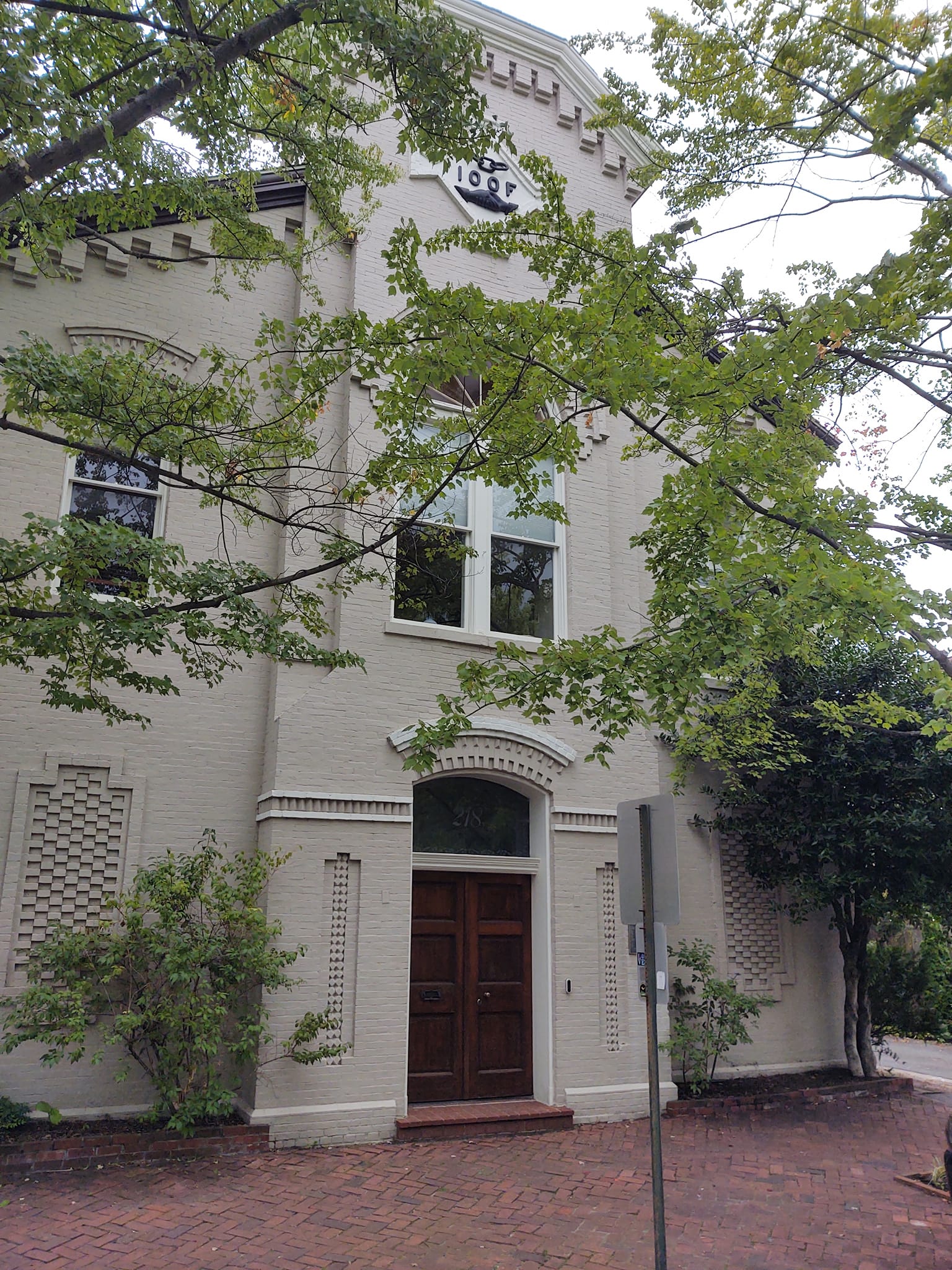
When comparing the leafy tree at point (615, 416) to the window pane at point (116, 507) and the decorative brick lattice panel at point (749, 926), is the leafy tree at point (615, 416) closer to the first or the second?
the window pane at point (116, 507)

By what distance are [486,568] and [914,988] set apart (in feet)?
30.9

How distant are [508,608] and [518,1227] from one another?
636cm

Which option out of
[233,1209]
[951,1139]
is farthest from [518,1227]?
[951,1139]

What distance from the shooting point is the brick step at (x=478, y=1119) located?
877 centimetres

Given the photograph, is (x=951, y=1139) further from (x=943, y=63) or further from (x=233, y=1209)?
(x=943, y=63)

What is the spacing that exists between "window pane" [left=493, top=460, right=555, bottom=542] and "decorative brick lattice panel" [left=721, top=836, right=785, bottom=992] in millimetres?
4601

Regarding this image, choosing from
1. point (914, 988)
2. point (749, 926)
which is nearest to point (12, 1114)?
point (749, 926)

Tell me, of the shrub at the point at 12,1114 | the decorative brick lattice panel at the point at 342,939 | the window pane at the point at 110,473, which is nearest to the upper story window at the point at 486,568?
→ the window pane at the point at 110,473

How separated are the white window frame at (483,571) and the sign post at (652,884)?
14.9 feet

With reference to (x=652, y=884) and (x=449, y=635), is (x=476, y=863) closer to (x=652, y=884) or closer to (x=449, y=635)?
(x=449, y=635)

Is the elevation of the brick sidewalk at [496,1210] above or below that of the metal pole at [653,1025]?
below

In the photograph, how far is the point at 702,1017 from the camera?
10742mm

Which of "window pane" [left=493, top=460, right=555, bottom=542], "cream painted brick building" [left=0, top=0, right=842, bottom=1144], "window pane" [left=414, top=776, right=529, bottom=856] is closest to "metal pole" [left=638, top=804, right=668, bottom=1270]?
"cream painted brick building" [left=0, top=0, right=842, bottom=1144]

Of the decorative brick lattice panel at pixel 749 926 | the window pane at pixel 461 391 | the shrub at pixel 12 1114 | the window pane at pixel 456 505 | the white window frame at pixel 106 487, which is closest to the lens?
the shrub at pixel 12 1114
